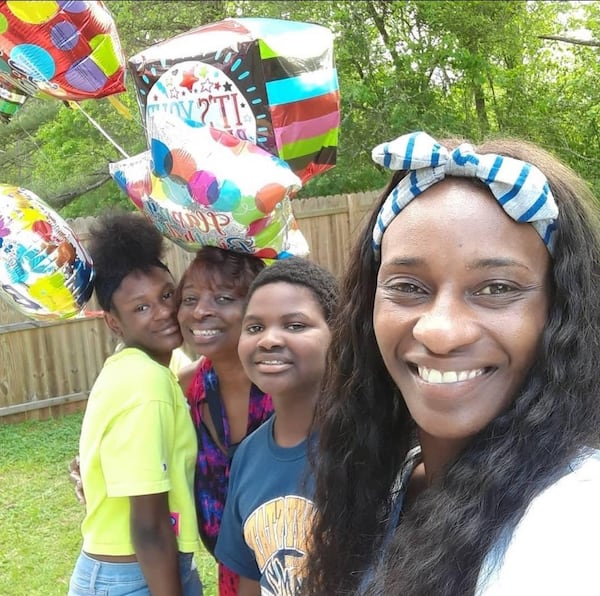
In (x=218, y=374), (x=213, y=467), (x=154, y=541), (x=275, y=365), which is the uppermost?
(x=275, y=365)

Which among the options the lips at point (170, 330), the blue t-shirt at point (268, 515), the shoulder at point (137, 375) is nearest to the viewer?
the blue t-shirt at point (268, 515)

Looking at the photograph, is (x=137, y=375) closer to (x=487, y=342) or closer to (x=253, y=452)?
(x=253, y=452)

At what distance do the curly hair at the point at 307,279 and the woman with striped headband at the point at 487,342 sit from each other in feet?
2.01

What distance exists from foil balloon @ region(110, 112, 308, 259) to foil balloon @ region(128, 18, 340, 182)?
6 centimetres

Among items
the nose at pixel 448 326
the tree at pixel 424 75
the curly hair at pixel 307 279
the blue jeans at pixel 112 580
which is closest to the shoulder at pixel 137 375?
the curly hair at pixel 307 279

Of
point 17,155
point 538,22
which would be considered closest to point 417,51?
point 538,22

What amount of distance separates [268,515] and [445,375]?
703 millimetres

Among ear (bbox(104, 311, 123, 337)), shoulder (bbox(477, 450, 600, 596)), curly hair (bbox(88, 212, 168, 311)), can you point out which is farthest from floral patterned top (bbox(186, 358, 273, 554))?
shoulder (bbox(477, 450, 600, 596))

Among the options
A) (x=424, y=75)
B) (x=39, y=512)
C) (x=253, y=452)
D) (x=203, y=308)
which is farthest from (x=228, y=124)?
(x=424, y=75)

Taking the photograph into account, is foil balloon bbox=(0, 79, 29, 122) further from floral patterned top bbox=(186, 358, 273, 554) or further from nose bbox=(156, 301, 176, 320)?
floral patterned top bbox=(186, 358, 273, 554)

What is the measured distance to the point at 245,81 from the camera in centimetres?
188

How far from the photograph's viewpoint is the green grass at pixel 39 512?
3866 mm

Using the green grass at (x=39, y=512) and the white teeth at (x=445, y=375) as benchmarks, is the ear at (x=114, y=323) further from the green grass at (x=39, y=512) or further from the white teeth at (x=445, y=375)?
the green grass at (x=39, y=512)

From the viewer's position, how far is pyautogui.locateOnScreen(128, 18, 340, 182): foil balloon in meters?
1.86
